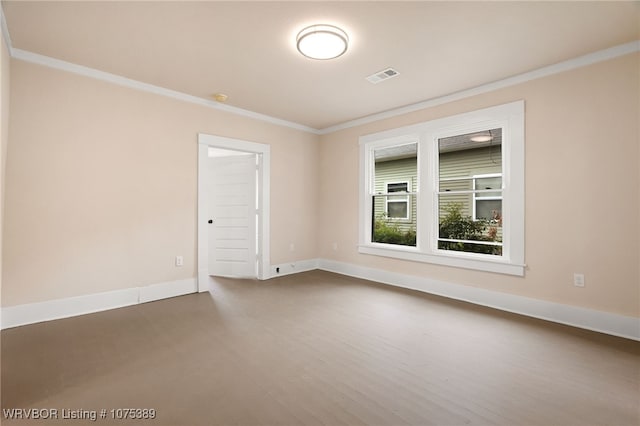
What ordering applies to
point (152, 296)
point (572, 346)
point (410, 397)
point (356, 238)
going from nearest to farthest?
point (410, 397) → point (572, 346) → point (152, 296) → point (356, 238)

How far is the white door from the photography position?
5262mm

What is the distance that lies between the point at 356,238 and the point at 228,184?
251cm

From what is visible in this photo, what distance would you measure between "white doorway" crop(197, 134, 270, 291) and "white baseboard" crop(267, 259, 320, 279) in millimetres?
179

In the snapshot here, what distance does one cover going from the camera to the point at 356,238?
5.35 metres

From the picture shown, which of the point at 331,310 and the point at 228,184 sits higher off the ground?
the point at 228,184

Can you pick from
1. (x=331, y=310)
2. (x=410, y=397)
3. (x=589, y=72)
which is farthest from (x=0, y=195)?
(x=589, y=72)

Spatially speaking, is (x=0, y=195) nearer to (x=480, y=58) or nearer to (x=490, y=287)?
(x=480, y=58)

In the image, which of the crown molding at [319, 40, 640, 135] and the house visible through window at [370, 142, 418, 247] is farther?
the house visible through window at [370, 142, 418, 247]

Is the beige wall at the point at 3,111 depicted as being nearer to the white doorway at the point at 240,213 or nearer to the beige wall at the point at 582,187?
the white doorway at the point at 240,213

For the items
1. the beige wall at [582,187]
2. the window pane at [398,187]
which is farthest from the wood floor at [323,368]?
the window pane at [398,187]

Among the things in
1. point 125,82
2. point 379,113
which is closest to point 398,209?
point 379,113

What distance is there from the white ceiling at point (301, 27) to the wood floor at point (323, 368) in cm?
275

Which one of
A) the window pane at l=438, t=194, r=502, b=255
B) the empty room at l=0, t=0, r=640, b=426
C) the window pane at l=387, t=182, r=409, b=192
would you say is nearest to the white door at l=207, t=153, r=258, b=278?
the empty room at l=0, t=0, r=640, b=426

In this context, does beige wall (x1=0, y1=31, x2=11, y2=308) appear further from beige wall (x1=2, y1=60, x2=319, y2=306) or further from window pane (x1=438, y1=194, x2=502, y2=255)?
window pane (x1=438, y1=194, x2=502, y2=255)
